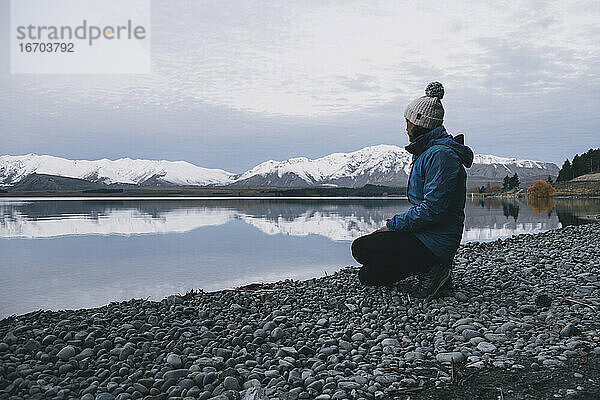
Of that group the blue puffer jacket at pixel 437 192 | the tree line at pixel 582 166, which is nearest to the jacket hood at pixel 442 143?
the blue puffer jacket at pixel 437 192

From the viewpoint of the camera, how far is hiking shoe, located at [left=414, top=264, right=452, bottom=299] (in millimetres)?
6141

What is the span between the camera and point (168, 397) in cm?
376

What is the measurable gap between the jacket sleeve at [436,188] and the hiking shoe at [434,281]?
0.70 metres

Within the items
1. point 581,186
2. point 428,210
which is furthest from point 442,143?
point 581,186

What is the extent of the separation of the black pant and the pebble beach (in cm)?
32

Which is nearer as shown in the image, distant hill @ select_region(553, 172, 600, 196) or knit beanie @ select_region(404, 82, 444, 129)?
knit beanie @ select_region(404, 82, 444, 129)

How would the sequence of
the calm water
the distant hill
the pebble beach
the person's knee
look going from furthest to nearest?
1. the distant hill
2. the calm water
3. the person's knee
4. the pebble beach

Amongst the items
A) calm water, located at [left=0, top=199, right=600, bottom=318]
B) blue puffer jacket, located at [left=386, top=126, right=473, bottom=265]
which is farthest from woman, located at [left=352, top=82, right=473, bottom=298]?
calm water, located at [left=0, top=199, right=600, bottom=318]

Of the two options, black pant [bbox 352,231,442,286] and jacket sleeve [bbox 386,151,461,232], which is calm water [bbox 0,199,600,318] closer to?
black pant [bbox 352,231,442,286]

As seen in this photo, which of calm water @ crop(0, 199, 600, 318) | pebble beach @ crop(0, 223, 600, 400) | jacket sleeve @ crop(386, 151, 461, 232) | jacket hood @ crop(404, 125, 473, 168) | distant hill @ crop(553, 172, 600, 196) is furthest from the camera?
distant hill @ crop(553, 172, 600, 196)

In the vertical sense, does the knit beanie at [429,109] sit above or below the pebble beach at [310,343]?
above

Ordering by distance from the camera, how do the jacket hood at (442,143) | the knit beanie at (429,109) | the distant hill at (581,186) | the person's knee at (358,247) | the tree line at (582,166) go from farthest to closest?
the tree line at (582,166) → the distant hill at (581,186) → the person's knee at (358,247) → the knit beanie at (429,109) → the jacket hood at (442,143)

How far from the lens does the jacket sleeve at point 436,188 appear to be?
5.60m

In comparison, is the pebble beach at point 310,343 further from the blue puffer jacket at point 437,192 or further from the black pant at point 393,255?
the blue puffer jacket at point 437,192
